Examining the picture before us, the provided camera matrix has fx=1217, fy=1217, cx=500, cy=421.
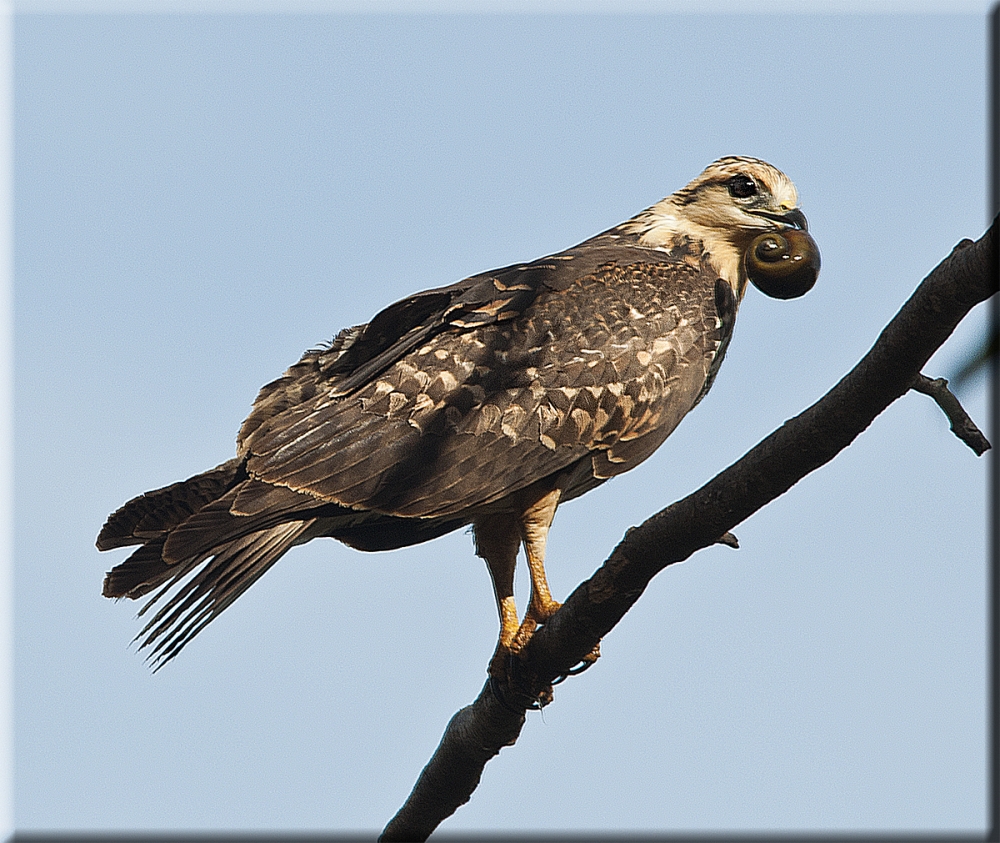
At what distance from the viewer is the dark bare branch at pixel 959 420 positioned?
11.2ft

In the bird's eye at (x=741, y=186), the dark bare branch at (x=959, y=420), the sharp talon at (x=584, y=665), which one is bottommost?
the sharp talon at (x=584, y=665)

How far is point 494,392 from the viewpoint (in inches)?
215

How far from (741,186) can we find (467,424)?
233cm

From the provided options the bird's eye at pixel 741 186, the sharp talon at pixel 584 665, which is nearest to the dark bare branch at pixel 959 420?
the sharp talon at pixel 584 665

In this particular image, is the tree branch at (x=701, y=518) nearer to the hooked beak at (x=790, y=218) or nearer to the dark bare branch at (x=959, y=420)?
the dark bare branch at (x=959, y=420)

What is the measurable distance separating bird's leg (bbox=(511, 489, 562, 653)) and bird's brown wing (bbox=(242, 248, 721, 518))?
7.5 inches

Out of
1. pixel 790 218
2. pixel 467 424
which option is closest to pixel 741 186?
pixel 790 218

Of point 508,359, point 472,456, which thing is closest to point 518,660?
point 472,456

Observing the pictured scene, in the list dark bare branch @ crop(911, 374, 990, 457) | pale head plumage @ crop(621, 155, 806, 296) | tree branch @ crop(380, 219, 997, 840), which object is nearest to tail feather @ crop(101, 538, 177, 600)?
tree branch @ crop(380, 219, 997, 840)

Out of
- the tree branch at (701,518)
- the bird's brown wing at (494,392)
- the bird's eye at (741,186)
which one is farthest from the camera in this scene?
the bird's eye at (741,186)

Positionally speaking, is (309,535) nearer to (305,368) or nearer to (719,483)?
(305,368)

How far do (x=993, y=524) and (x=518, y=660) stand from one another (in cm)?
258

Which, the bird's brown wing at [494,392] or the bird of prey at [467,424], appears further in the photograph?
the bird's brown wing at [494,392]

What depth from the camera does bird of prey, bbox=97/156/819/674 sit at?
16.5 ft
